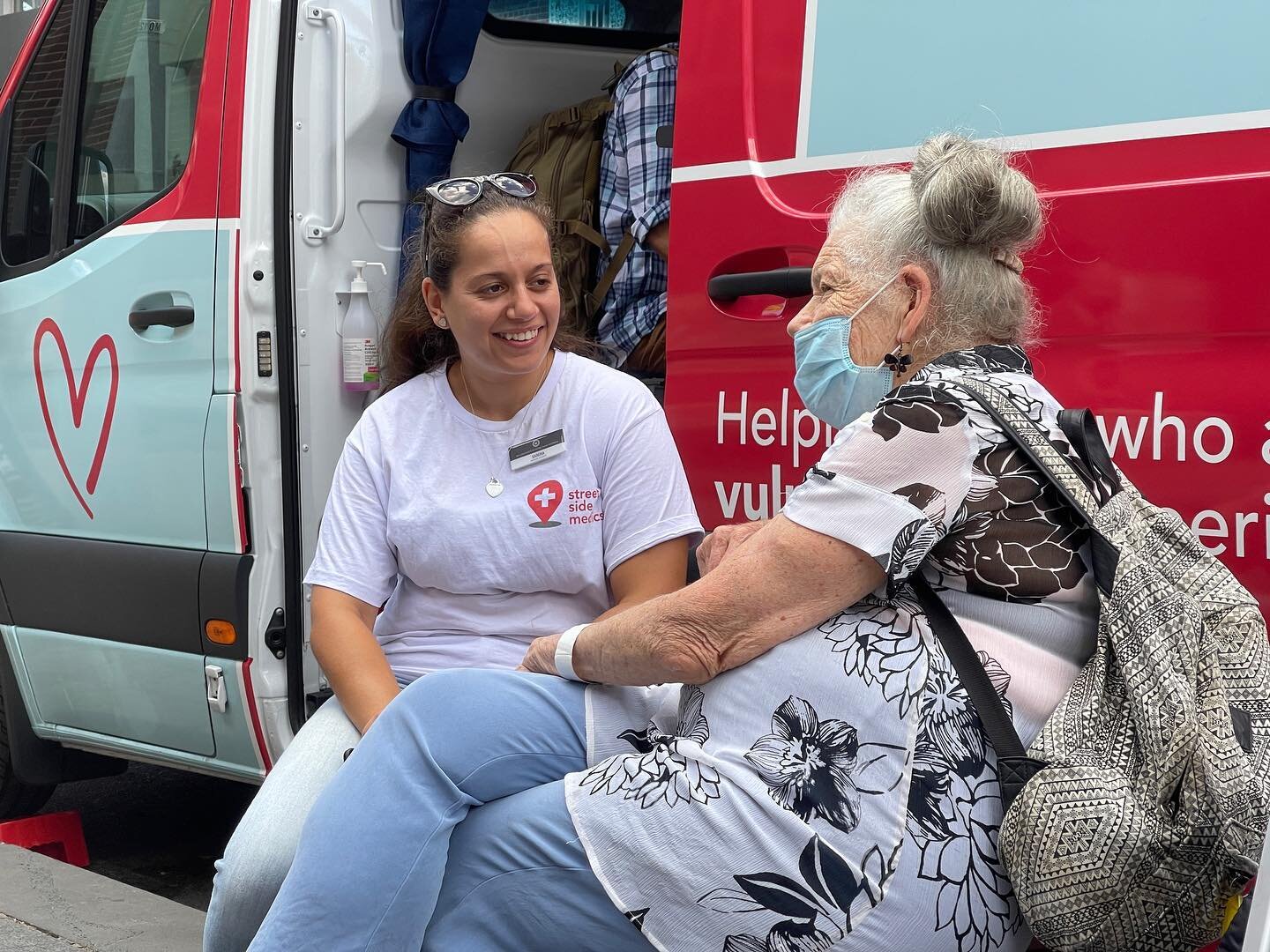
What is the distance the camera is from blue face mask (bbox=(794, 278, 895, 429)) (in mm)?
1905

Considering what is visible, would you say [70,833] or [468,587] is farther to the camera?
[70,833]

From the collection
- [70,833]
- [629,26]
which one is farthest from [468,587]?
[629,26]

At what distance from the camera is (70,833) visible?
12.4 feet

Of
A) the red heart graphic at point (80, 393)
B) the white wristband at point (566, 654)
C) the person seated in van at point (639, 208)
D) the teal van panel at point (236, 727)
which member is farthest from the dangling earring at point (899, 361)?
the red heart graphic at point (80, 393)

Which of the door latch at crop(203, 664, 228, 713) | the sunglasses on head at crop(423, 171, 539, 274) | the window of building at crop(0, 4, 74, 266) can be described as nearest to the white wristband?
the sunglasses on head at crop(423, 171, 539, 274)

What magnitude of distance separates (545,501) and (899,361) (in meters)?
0.77

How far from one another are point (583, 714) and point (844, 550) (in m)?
0.44

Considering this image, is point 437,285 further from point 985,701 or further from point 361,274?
point 985,701

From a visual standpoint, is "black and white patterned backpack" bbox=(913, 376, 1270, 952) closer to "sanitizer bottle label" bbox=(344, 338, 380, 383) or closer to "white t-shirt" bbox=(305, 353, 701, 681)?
"white t-shirt" bbox=(305, 353, 701, 681)

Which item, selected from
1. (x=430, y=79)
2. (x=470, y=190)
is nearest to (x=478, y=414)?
(x=470, y=190)

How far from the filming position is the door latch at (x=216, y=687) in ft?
10.7

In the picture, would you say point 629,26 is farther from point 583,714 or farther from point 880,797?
point 880,797

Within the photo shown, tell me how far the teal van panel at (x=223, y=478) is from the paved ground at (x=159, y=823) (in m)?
Result: 0.98

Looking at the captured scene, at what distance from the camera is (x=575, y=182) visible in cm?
382
